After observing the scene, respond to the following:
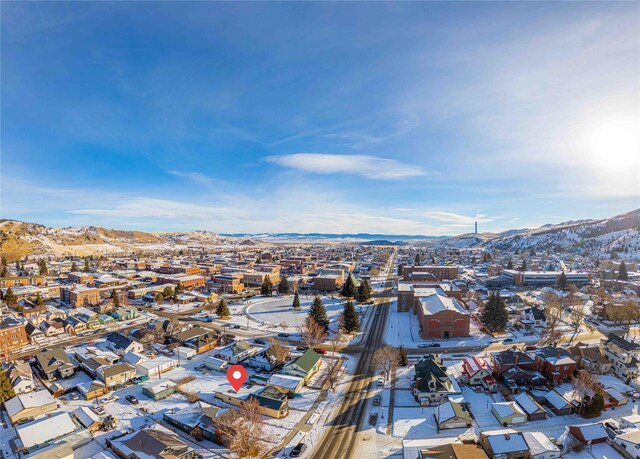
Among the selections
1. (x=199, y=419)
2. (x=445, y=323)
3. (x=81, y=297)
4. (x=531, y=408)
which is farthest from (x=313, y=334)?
(x=81, y=297)

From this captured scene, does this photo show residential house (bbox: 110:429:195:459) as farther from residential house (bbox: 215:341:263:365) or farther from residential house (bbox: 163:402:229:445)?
residential house (bbox: 215:341:263:365)

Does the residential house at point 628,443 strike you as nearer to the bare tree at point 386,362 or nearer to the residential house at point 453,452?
the residential house at point 453,452

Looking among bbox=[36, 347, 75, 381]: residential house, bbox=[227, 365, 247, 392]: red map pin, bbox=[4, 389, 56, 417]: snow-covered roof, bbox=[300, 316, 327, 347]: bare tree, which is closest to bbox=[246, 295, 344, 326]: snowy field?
bbox=[300, 316, 327, 347]: bare tree

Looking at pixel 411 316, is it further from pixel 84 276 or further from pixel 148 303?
pixel 84 276

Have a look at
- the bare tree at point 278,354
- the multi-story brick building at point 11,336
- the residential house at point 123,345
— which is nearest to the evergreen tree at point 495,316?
the bare tree at point 278,354

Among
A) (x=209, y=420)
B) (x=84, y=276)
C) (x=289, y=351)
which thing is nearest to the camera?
(x=209, y=420)

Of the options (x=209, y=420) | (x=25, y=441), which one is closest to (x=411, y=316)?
(x=209, y=420)
